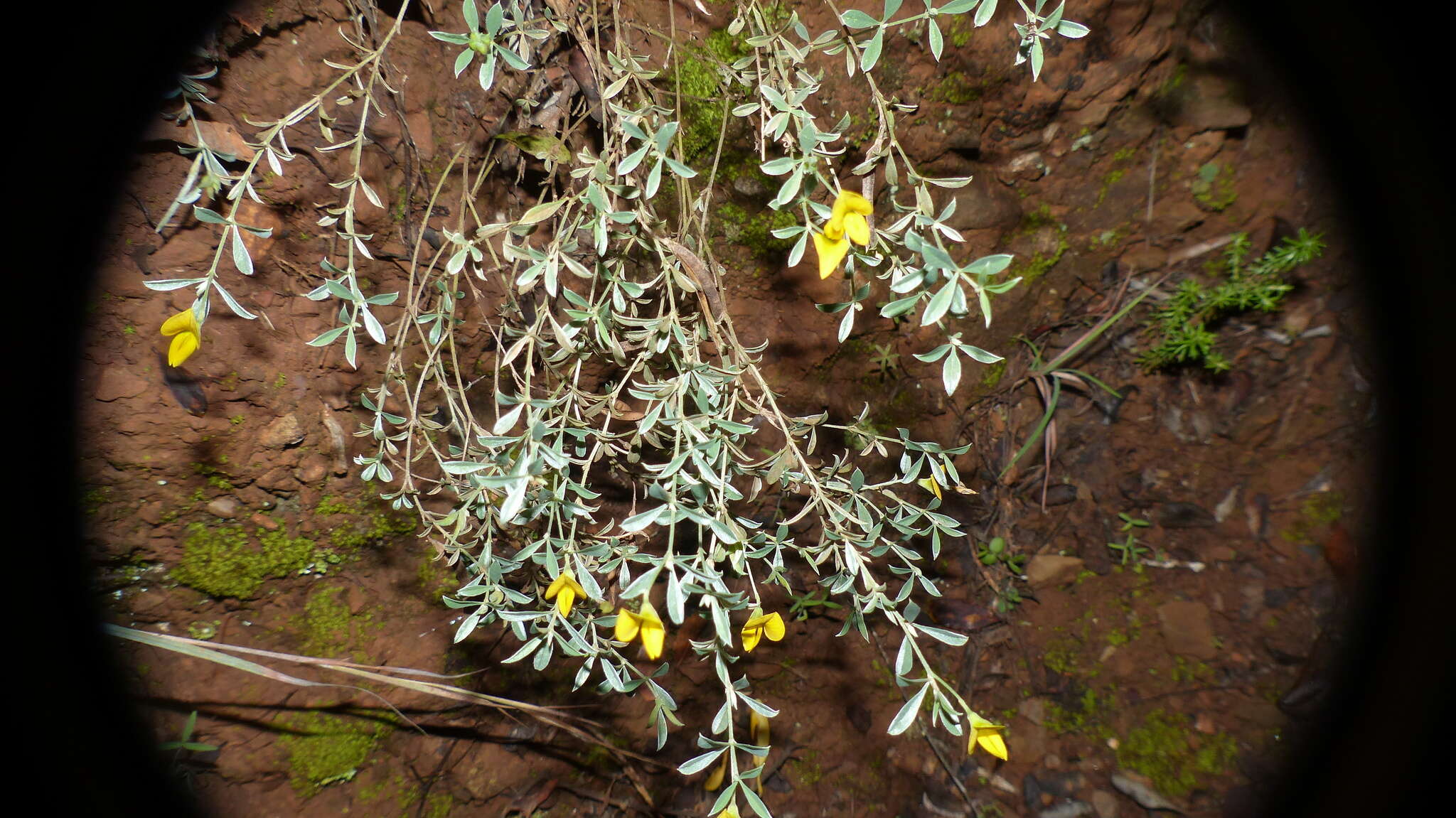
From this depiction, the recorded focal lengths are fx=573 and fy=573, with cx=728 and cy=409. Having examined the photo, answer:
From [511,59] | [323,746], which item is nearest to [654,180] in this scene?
[511,59]

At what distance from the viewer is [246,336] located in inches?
53.6

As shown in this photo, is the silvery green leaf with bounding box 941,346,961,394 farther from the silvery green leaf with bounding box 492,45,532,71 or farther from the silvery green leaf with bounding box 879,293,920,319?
the silvery green leaf with bounding box 492,45,532,71

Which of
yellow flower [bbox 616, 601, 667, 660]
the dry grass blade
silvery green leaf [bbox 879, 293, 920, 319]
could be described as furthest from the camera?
the dry grass blade

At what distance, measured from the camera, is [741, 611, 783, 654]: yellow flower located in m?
0.98

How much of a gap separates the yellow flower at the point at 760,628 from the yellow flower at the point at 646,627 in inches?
8.4

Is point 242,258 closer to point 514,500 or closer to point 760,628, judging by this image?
point 514,500

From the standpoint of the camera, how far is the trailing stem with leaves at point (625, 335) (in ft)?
3.07

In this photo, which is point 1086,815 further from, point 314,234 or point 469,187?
point 314,234

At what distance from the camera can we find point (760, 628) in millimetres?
1016

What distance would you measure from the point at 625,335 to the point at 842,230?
63cm

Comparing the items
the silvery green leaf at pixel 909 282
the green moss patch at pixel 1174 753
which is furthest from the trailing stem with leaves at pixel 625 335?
the green moss patch at pixel 1174 753

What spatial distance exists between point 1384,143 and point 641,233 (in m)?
1.89

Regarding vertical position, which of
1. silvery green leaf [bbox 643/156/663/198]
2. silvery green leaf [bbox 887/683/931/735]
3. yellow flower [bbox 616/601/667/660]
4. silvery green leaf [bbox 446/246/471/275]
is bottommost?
silvery green leaf [bbox 887/683/931/735]

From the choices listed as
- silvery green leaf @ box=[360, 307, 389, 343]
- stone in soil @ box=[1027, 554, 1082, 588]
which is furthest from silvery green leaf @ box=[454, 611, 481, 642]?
stone in soil @ box=[1027, 554, 1082, 588]
